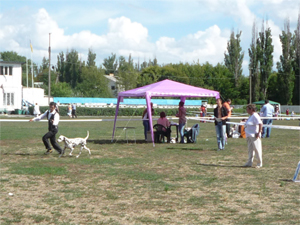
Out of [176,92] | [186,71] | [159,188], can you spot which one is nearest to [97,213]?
[159,188]

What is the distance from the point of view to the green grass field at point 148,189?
6.66 meters

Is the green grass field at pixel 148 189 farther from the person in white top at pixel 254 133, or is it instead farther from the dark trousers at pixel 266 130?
the dark trousers at pixel 266 130

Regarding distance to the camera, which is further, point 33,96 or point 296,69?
point 296,69

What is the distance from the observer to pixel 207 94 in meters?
18.9

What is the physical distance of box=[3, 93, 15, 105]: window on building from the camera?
6278cm

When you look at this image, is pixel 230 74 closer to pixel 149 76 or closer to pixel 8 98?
pixel 149 76

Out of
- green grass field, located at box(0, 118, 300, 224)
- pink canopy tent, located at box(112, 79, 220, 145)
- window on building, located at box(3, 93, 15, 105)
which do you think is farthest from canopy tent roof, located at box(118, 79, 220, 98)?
window on building, located at box(3, 93, 15, 105)

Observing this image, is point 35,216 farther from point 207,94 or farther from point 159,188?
point 207,94

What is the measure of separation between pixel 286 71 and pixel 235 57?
13716 millimetres

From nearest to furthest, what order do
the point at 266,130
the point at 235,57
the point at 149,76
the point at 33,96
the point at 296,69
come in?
the point at 266,130
the point at 33,96
the point at 296,69
the point at 235,57
the point at 149,76

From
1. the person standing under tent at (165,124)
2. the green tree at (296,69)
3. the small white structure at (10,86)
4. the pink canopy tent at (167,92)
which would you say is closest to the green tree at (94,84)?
the small white structure at (10,86)

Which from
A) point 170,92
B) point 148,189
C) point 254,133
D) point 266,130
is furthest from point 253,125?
point 266,130

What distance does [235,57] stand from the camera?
84812 millimetres

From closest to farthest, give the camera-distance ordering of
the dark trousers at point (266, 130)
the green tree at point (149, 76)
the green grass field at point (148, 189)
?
the green grass field at point (148, 189), the dark trousers at point (266, 130), the green tree at point (149, 76)
